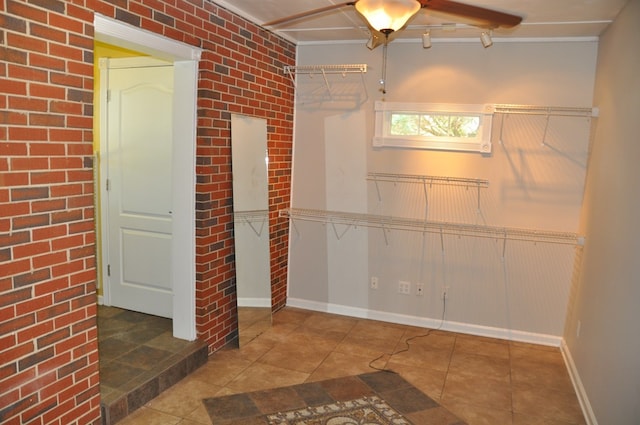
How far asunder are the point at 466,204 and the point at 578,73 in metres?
1.26

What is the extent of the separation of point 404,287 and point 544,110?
5.91 feet

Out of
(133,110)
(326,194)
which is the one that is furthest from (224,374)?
(133,110)

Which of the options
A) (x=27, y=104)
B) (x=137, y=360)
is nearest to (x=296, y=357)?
(x=137, y=360)

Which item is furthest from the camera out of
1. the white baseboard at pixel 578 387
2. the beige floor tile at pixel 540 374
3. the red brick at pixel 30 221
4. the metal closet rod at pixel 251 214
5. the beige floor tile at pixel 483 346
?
the beige floor tile at pixel 483 346

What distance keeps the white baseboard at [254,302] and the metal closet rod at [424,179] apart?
136 cm

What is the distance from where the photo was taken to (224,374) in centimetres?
312

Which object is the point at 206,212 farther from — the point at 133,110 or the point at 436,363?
the point at 436,363

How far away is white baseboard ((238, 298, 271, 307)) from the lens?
142 inches

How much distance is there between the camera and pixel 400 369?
10.8 ft

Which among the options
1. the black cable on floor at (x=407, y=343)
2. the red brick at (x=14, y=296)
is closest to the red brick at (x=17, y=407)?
the red brick at (x=14, y=296)

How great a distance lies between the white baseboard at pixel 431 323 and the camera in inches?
150

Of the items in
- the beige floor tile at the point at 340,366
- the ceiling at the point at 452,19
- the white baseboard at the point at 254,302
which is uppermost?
the ceiling at the point at 452,19

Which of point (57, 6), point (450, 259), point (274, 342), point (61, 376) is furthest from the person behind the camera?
point (450, 259)

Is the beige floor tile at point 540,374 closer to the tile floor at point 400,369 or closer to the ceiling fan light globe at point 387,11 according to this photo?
the tile floor at point 400,369
